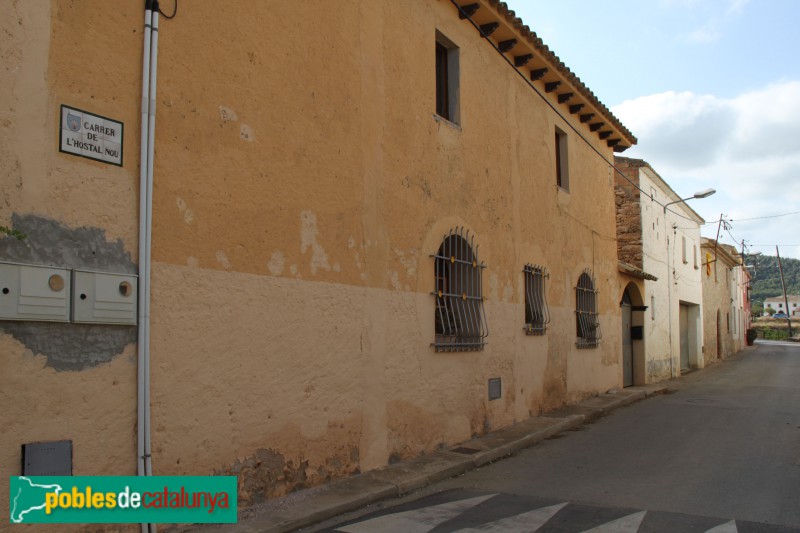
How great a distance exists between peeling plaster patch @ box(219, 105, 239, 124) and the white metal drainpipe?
675mm

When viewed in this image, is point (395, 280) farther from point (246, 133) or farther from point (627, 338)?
point (627, 338)

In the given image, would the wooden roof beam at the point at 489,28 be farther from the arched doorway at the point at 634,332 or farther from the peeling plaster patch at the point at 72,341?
the arched doorway at the point at 634,332

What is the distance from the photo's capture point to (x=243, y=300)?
211 inches

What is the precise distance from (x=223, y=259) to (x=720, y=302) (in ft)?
108

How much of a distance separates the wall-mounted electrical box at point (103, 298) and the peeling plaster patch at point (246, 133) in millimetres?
1583

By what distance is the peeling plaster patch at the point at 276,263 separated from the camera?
18.6ft

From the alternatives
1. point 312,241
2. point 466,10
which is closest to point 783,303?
point 466,10

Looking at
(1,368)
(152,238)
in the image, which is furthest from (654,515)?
(1,368)

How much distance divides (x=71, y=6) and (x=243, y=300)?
241cm

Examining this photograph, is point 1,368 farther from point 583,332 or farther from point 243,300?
point 583,332

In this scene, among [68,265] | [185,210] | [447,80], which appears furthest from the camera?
[447,80]

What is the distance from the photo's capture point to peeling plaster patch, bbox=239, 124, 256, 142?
5.45 m

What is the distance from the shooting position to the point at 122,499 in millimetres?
4348

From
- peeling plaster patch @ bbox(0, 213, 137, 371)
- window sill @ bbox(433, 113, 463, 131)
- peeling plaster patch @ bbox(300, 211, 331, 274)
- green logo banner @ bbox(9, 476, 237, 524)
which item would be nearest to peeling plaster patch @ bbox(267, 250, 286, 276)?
peeling plaster patch @ bbox(300, 211, 331, 274)
